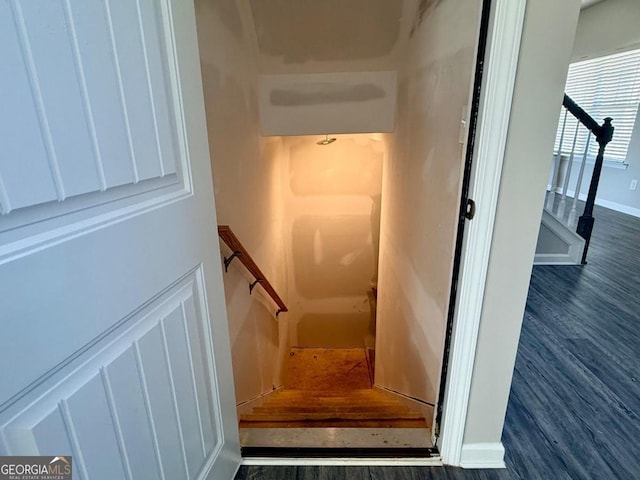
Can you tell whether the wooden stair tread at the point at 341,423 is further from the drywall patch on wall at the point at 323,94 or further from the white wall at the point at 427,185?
the drywall patch on wall at the point at 323,94

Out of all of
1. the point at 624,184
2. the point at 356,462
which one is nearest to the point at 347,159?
the point at 356,462

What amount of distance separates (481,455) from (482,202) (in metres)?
0.99

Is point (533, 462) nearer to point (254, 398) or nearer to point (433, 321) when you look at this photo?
point (433, 321)

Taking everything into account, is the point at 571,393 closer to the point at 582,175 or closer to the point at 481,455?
the point at 481,455

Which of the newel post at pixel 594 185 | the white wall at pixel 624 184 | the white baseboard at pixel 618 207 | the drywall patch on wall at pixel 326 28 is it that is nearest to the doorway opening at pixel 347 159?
the drywall patch on wall at pixel 326 28

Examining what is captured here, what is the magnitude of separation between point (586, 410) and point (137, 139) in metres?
2.16

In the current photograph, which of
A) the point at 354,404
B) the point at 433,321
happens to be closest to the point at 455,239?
the point at 433,321

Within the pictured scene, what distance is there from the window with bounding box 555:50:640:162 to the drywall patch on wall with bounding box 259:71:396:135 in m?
3.17

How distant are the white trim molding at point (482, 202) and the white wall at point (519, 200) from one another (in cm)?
2

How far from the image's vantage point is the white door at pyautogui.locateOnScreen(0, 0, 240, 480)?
0.46 metres

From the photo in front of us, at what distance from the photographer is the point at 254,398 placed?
2.18 m

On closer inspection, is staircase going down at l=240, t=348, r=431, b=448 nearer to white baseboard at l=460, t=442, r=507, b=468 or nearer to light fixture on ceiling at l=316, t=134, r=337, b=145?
white baseboard at l=460, t=442, r=507, b=468

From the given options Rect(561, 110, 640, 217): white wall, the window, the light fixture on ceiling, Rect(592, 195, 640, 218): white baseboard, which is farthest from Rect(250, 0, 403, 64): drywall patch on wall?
Rect(592, 195, 640, 218): white baseboard

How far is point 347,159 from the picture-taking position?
153 inches
